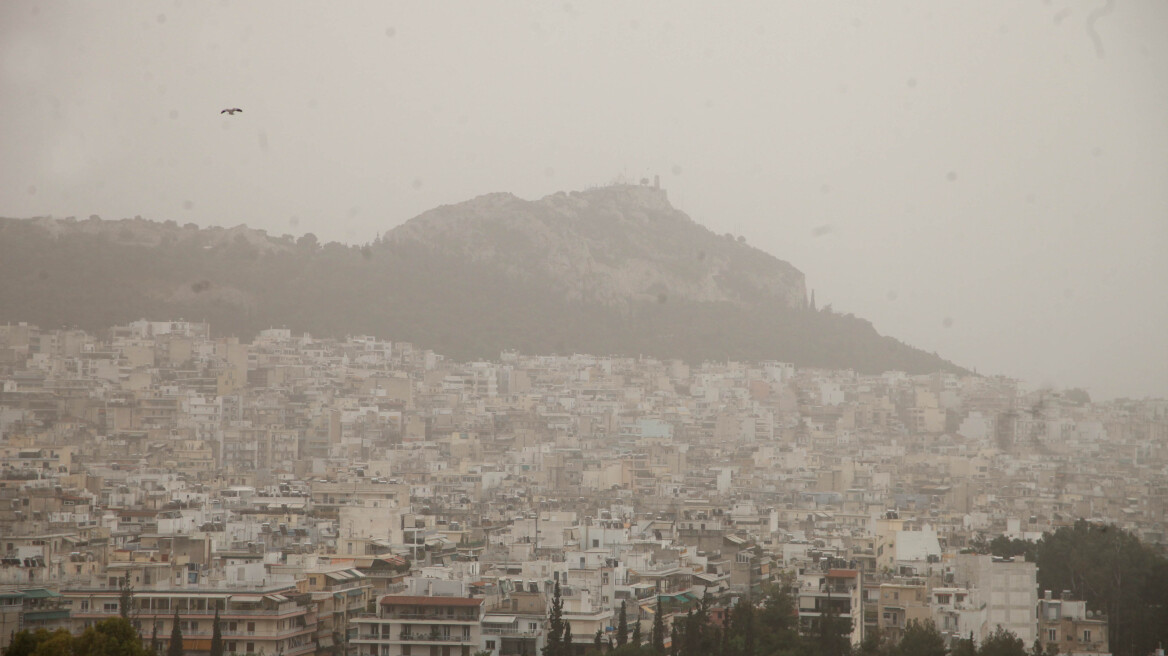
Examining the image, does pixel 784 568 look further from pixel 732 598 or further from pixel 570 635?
pixel 570 635

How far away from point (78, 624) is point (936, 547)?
43.3ft

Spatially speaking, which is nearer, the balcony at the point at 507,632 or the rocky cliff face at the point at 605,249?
the balcony at the point at 507,632

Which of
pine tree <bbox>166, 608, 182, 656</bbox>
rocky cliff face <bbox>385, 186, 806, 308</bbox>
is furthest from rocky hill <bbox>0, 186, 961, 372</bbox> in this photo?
pine tree <bbox>166, 608, 182, 656</bbox>

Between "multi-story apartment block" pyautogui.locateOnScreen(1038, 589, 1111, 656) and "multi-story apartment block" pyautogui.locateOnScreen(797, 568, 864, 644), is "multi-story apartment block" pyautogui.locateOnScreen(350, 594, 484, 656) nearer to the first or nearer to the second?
"multi-story apartment block" pyautogui.locateOnScreen(797, 568, 864, 644)

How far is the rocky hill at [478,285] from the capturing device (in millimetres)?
63625

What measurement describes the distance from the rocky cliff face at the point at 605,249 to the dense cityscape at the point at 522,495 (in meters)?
8.14

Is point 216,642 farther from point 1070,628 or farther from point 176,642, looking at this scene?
point 1070,628

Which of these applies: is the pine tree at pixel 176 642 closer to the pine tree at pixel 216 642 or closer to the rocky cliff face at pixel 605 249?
the pine tree at pixel 216 642

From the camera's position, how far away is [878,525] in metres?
28.2

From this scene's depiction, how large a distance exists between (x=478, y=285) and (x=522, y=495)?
3484cm

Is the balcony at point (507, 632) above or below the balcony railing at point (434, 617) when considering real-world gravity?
below

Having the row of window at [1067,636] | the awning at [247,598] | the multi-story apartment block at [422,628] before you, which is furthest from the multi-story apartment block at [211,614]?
the row of window at [1067,636]

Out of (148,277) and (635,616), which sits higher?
(148,277)

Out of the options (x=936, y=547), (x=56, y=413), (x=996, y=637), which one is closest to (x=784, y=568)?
(x=936, y=547)
